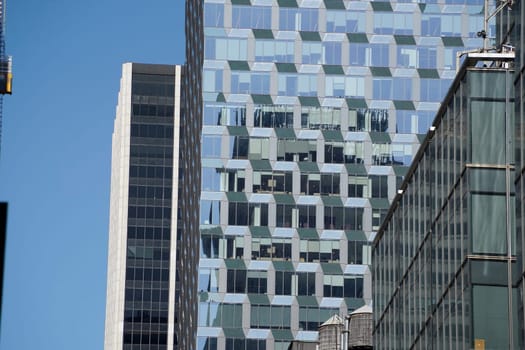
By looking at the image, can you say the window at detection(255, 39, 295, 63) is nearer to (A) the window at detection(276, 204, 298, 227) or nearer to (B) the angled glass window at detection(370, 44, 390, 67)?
(B) the angled glass window at detection(370, 44, 390, 67)

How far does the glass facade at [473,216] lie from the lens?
5447 centimetres

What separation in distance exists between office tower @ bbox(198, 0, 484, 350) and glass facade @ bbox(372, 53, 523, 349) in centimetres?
10486

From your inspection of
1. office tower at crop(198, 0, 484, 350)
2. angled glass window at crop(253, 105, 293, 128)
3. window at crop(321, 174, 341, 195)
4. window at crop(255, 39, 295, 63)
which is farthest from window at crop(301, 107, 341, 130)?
window at crop(255, 39, 295, 63)

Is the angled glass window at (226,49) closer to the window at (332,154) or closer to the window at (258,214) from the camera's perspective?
the window at (332,154)

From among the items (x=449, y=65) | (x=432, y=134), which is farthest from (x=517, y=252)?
(x=449, y=65)

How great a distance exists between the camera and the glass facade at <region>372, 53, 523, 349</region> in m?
54.5

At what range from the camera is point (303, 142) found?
174 m

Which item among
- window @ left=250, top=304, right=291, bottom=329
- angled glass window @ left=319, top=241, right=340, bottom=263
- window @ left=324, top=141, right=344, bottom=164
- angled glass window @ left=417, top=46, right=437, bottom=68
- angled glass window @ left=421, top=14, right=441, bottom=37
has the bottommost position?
window @ left=250, top=304, right=291, bottom=329

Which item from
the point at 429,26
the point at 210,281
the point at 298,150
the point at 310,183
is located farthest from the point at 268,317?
the point at 429,26

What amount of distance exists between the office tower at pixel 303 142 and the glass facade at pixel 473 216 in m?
105

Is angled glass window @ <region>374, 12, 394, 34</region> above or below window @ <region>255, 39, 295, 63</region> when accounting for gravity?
above

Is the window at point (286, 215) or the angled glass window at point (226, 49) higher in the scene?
the angled glass window at point (226, 49)

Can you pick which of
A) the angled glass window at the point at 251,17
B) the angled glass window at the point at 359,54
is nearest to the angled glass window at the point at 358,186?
the angled glass window at the point at 359,54

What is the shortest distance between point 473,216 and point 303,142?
119 metres
